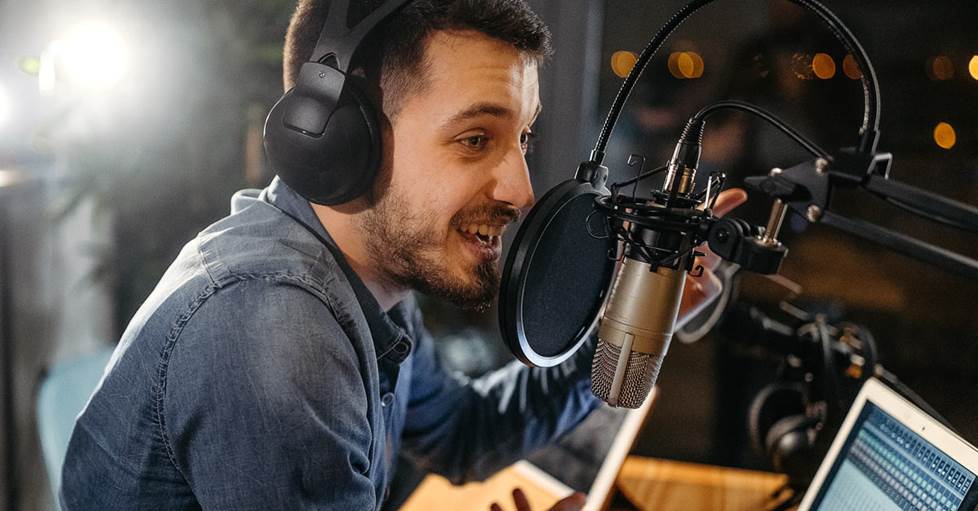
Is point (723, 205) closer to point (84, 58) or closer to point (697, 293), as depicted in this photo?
point (697, 293)

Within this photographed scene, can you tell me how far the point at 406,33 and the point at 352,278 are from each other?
0.29m

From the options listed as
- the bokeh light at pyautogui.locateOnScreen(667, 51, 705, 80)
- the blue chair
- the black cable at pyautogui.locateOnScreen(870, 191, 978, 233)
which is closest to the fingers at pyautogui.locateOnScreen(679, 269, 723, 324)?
the black cable at pyautogui.locateOnScreen(870, 191, 978, 233)

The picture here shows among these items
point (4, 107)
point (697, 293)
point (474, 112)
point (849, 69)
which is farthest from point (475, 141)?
point (849, 69)

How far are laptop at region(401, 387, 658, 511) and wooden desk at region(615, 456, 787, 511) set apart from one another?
71mm

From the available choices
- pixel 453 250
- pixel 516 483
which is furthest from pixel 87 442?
pixel 516 483

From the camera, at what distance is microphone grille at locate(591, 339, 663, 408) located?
27.6 inches

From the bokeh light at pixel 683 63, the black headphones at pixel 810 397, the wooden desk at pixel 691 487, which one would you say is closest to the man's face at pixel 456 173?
the black headphones at pixel 810 397

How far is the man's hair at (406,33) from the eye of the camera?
84cm

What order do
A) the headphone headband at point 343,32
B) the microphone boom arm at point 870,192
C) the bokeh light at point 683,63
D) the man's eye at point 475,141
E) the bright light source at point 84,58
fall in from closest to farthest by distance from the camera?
the microphone boom arm at point 870,192, the headphone headband at point 343,32, the man's eye at point 475,141, the bright light source at point 84,58, the bokeh light at point 683,63

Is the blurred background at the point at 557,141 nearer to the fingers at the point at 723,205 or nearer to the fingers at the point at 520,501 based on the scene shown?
the fingers at the point at 723,205

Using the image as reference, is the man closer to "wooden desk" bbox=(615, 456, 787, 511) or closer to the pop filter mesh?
the pop filter mesh

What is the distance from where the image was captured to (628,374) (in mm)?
703

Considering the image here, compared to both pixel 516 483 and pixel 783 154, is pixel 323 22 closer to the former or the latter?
pixel 516 483

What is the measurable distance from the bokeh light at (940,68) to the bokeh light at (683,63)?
1.64 feet
